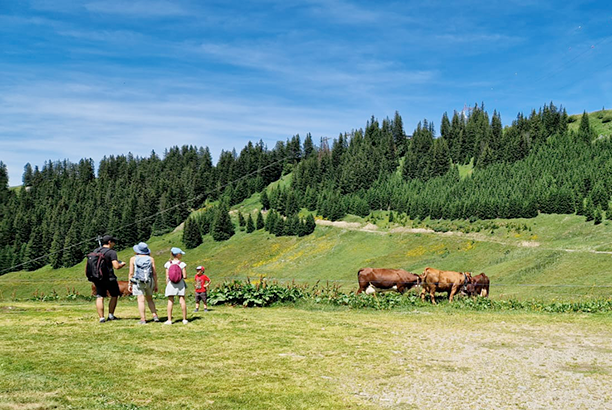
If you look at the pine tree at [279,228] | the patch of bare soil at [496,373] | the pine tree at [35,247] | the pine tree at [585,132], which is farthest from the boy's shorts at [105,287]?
the pine tree at [35,247]

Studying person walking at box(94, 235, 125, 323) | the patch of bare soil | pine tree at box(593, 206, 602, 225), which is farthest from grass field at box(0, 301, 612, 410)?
pine tree at box(593, 206, 602, 225)

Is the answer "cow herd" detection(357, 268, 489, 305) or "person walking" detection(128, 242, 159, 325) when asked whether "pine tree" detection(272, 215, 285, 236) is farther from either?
"person walking" detection(128, 242, 159, 325)

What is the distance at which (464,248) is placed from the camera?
75.1 m

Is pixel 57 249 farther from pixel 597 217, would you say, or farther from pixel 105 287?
pixel 105 287

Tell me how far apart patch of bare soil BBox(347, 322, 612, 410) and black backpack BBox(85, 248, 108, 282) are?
311 inches

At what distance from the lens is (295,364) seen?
29.9ft

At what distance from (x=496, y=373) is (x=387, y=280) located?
20993mm

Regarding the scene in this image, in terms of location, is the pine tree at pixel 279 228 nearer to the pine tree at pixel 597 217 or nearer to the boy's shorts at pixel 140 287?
the pine tree at pixel 597 217

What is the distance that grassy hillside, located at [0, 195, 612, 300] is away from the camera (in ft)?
145

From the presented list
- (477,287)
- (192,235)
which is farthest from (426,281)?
(192,235)

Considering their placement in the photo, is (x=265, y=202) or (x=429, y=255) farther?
(x=265, y=202)

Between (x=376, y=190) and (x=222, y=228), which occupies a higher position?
(x=376, y=190)

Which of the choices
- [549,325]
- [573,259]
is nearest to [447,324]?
[549,325]

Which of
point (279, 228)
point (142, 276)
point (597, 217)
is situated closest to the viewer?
point (142, 276)
